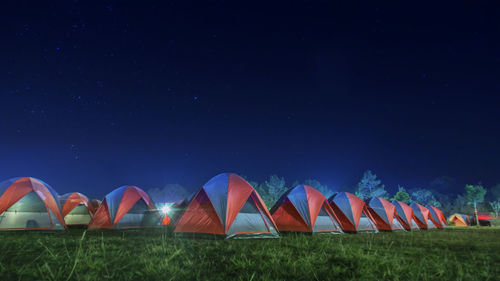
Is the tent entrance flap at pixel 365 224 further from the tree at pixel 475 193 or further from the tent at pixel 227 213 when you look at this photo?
the tree at pixel 475 193

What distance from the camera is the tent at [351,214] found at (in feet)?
43.4

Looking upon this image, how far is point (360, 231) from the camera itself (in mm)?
13305

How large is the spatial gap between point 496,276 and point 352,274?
2.41 metres

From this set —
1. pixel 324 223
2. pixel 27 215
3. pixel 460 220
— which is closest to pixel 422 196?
pixel 460 220

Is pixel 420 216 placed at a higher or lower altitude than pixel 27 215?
lower

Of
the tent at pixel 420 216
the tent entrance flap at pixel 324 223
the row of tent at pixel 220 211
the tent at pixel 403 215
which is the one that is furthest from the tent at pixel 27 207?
the tent at pixel 420 216

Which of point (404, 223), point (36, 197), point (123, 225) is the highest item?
point (36, 197)

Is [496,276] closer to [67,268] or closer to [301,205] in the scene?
[67,268]

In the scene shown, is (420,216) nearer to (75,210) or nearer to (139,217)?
(139,217)

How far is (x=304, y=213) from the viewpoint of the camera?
11.3m

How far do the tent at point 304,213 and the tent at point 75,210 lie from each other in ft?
46.9

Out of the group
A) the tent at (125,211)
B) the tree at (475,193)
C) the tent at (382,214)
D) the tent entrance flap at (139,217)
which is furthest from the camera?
the tree at (475,193)

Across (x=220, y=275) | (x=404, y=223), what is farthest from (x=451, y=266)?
(x=404, y=223)

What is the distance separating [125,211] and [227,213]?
7.34 meters
